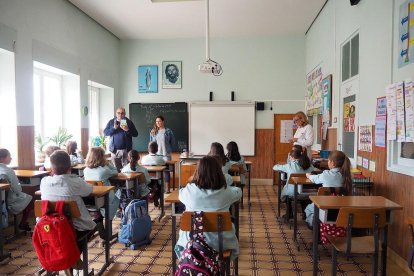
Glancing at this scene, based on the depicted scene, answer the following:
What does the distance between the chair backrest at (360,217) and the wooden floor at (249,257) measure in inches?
41.2

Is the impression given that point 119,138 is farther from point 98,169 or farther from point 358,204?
point 358,204

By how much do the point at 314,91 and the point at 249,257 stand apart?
14.7ft

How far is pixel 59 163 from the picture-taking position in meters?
2.68

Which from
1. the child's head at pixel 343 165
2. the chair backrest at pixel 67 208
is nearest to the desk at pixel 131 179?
the chair backrest at pixel 67 208

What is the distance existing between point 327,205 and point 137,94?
6.73 metres

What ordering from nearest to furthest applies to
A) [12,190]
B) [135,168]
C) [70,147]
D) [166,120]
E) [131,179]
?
[12,190] → [131,179] → [135,168] → [70,147] → [166,120]

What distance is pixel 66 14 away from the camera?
5.91 meters

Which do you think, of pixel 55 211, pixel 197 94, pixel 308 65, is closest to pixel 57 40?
pixel 197 94

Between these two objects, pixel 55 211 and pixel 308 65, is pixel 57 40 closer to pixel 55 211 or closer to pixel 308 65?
pixel 55 211

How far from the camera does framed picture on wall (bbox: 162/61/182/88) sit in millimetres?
8242

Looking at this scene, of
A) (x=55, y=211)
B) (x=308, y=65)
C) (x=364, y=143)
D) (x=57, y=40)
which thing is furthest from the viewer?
(x=308, y=65)

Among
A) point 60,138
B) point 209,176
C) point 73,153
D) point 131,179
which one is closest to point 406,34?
point 209,176

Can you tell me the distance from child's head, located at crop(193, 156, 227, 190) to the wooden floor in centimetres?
122

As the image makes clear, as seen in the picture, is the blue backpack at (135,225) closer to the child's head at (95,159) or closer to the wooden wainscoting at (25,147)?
the child's head at (95,159)
